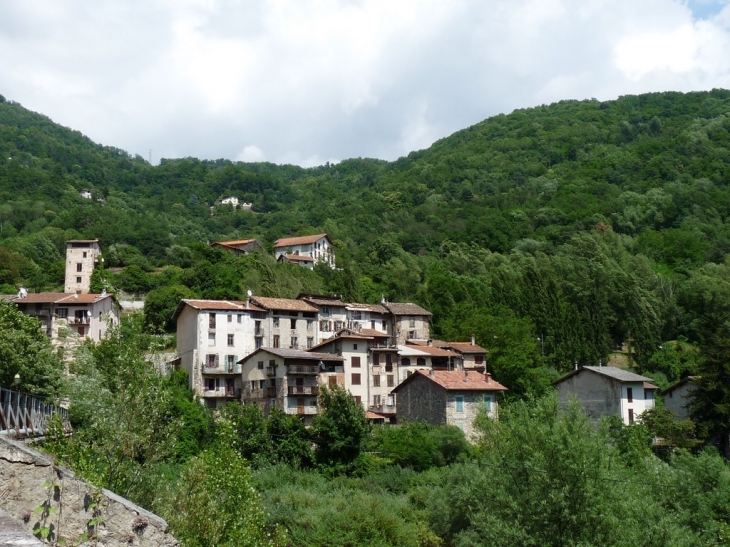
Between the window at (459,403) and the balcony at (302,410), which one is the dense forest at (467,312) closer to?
the balcony at (302,410)

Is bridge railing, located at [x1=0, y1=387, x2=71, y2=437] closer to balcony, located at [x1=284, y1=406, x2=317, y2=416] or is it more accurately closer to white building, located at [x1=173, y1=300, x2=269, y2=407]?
balcony, located at [x1=284, y1=406, x2=317, y2=416]

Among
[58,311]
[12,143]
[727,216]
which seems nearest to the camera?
[58,311]

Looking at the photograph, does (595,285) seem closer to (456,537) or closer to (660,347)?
(660,347)

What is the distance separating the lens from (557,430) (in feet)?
104

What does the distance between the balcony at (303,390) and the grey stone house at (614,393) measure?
19.9m

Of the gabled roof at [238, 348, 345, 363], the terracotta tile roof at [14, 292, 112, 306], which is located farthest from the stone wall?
the terracotta tile roof at [14, 292, 112, 306]

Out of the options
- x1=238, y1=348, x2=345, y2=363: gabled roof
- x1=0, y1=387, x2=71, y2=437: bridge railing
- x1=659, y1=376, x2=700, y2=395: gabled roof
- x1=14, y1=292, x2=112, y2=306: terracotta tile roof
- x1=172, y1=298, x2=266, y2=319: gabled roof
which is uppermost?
x1=14, y1=292, x2=112, y2=306: terracotta tile roof

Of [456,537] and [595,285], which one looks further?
[595,285]

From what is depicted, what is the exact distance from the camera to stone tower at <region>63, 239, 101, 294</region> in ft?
303

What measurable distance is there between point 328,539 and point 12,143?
180 meters

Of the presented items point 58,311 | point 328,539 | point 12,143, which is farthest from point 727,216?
Result: point 12,143

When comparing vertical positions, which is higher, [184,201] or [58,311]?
[184,201]

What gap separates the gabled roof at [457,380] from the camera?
198 ft

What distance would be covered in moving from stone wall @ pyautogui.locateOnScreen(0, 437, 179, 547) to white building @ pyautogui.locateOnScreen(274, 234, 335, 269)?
9289 cm
